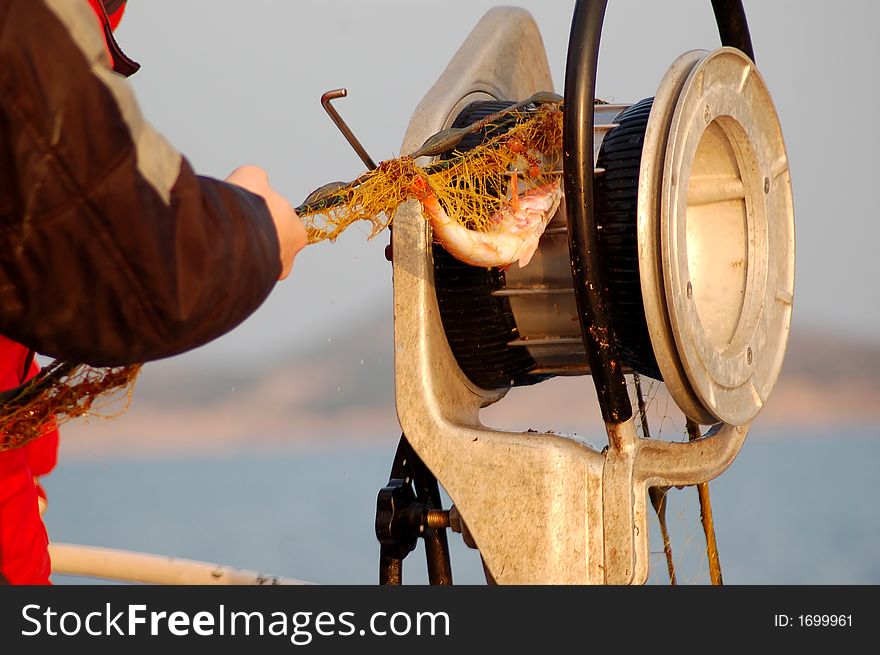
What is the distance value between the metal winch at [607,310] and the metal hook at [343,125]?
2.2 inches

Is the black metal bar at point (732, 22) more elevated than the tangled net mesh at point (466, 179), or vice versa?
the black metal bar at point (732, 22)

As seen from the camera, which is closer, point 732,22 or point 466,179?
point 466,179

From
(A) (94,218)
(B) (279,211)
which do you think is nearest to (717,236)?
(B) (279,211)

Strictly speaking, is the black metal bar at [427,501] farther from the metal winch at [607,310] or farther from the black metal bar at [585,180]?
the black metal bar at [585,180]

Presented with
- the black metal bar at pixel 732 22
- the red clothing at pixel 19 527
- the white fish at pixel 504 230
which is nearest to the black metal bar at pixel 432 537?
the white fish at pixel 504 230

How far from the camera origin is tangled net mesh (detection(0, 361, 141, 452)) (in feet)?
2.93

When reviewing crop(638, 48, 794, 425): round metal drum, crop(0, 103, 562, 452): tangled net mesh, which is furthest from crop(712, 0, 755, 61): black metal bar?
crop(0, 103, 562, 452): tangled net mesh

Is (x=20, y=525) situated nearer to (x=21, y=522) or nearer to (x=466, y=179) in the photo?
(x=21, y=522)

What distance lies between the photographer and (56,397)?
0.91 metres

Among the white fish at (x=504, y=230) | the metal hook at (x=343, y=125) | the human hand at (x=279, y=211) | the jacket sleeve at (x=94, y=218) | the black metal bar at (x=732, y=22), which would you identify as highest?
the black metal bar at (x=732, y=22)

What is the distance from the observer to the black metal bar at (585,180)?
1.03 metres

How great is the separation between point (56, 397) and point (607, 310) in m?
0.48

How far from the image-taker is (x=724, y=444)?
131 centimetres

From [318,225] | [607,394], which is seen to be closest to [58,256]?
[318,225]
